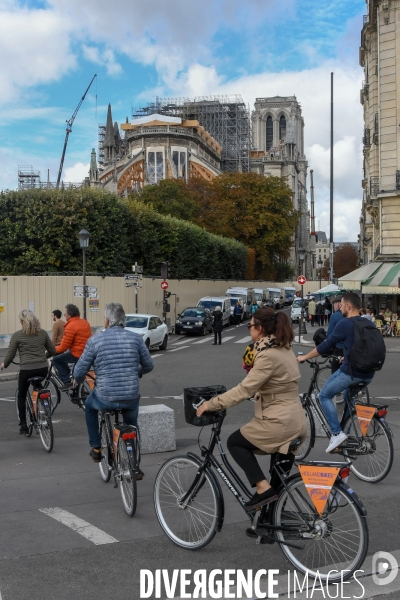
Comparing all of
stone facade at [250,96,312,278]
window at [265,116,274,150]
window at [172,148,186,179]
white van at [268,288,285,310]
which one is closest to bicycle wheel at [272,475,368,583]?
white van at [268,288,285,310]

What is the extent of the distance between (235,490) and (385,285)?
27951 mm

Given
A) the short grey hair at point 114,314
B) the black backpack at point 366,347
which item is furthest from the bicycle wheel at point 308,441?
the short grey hair at point 114,314

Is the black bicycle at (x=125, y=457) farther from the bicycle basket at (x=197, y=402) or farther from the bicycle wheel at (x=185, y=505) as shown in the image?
the bicycle basket at (x=197, y=402)

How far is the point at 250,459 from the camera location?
16.9 ft

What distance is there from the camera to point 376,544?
560cm

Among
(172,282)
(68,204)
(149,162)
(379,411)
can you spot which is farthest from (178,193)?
(379,411)

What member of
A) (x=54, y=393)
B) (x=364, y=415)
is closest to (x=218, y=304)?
(x=54, y=393)

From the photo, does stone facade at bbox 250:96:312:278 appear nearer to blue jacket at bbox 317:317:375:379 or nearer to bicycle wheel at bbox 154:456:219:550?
blue jacket at bbox 317:317:375:379

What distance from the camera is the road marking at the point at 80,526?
227 inches

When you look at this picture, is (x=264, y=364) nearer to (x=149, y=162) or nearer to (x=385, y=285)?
(x=385, y=285)

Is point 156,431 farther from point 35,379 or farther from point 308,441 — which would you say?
point 35,379

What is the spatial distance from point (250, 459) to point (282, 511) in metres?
0.41

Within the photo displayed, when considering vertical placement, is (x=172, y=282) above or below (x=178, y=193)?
below

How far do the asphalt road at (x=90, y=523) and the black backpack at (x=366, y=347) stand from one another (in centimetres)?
126
